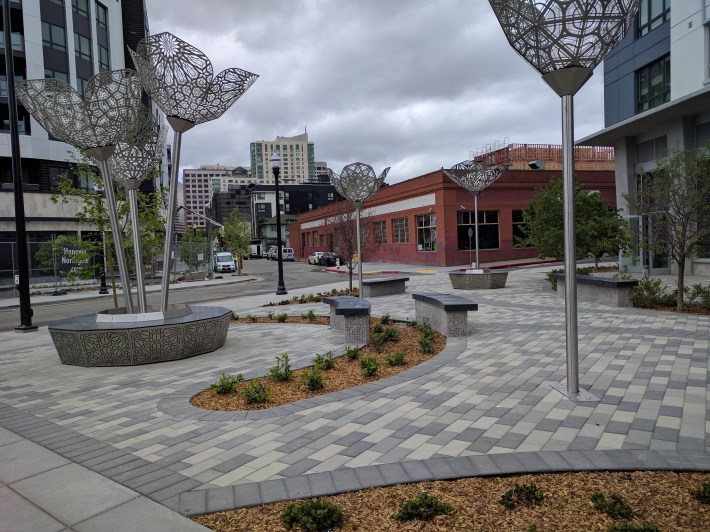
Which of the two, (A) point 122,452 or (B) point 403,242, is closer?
(A) point 122,452

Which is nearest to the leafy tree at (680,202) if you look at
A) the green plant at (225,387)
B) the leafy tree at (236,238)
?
the green plant at (225,387)

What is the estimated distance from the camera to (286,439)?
454 centimetres

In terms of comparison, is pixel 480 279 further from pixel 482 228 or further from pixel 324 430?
pixel 482 228

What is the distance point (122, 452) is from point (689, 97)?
65.4ft

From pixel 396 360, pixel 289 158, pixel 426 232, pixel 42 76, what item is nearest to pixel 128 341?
pixel 396 360

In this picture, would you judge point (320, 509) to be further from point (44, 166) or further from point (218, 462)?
point (44, 166)

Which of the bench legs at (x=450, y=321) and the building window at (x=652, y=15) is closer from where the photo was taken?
the bench legs at (x=450, y=321)

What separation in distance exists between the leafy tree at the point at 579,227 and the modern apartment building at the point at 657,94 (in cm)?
117

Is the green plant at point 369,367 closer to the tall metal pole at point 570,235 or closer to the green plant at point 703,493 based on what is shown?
the tall metal pole at point 570,235

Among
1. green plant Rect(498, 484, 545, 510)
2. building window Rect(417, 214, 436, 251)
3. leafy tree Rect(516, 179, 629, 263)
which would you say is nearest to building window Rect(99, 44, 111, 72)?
building window Rect(417, 214, 436, 251)

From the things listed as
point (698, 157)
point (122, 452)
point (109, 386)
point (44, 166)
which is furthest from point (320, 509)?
point (44, 166)

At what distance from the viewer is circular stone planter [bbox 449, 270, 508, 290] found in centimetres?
1838

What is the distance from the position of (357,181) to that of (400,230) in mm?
26804

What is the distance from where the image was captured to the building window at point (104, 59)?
42.8 metres
